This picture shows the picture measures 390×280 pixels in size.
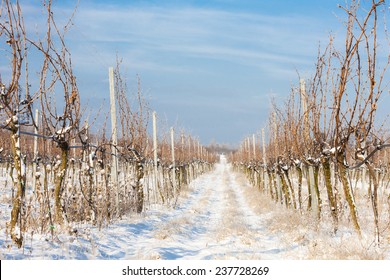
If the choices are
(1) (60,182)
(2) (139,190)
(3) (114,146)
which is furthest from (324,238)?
(2) (139,190)

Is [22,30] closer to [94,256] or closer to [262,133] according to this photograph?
[94,256]

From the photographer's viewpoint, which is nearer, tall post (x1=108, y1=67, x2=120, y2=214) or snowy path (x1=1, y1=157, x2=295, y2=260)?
snowy path (x1=1, y1=157, x2=295, y2=260)

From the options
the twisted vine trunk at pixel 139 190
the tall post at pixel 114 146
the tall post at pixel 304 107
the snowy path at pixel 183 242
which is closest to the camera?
the snowy path at pixel 183 242

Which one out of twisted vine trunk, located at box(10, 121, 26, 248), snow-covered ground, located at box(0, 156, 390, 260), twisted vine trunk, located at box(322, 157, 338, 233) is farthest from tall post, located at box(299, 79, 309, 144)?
twisted vine trunk, located at box(10, 121, 26, 248)

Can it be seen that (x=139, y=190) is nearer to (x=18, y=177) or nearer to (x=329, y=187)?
(x=329, y=187)

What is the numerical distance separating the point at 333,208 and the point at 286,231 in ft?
3.42

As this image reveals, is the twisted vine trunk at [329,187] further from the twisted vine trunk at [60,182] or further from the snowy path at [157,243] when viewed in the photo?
→ the twisted vine trunk at [60,182]

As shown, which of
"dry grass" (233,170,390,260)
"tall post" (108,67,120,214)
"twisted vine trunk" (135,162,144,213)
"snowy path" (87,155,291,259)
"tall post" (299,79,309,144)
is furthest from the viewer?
"twisted vine trunk" (135,162,144,213)

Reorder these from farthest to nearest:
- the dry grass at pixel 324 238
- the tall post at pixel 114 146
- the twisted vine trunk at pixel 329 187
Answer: the tall post at pixel 114 146 < the twisted vine trunk at pixel 329 187 < the dry grass at pixel 324 238

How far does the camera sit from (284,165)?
10883mm

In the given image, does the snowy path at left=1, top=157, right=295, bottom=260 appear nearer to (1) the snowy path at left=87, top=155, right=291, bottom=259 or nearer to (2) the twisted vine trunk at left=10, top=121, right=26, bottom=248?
(1) the snowy path at left=87, top=155, right=291, bottom=259

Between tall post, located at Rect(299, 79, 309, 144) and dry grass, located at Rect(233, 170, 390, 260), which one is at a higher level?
tall post, located at Rect(299, 79, 309, 144)

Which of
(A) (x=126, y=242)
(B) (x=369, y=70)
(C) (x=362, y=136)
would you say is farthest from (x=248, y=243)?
(B) (x=369, y=70)

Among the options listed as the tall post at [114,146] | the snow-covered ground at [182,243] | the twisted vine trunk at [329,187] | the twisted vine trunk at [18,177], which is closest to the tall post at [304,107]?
the twisted vine trunk at [329,187]
